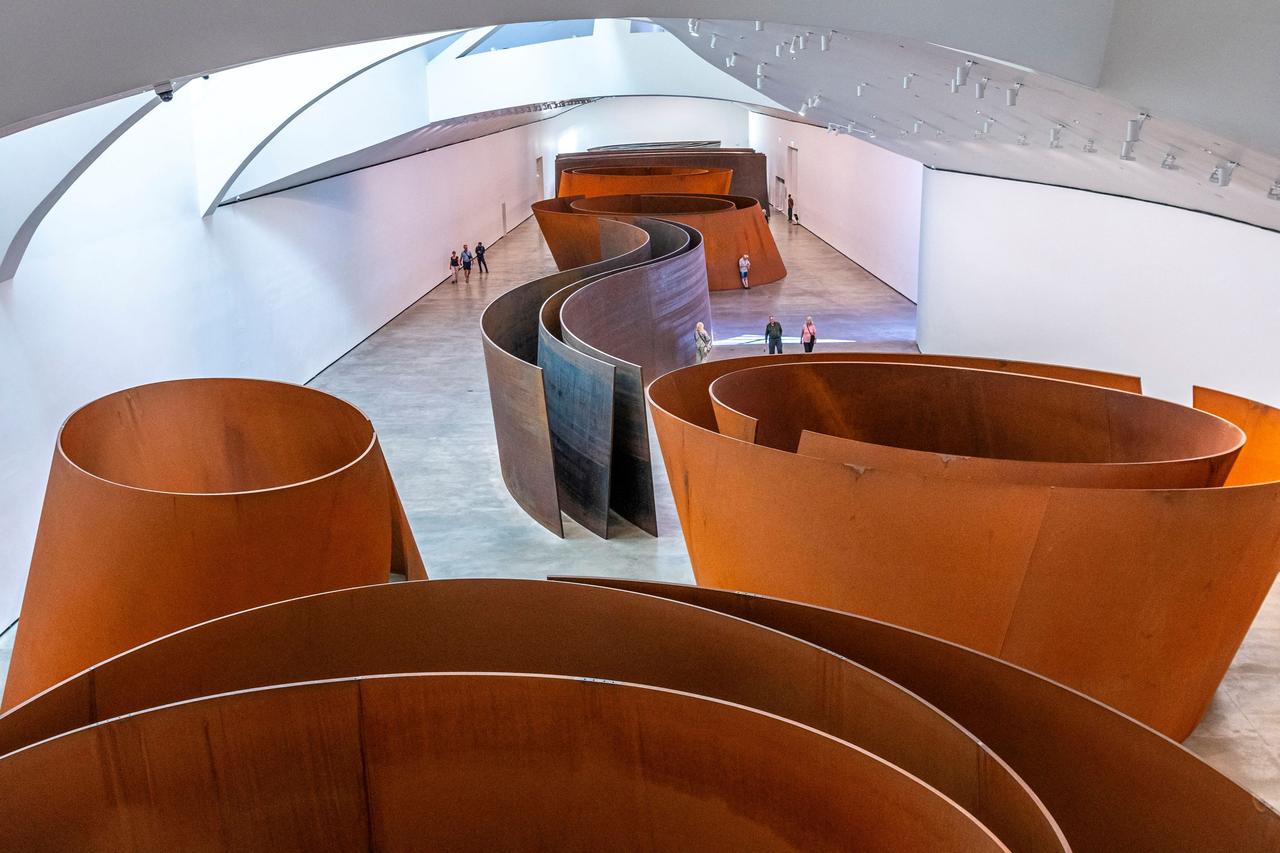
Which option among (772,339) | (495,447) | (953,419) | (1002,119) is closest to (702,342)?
(772,339)

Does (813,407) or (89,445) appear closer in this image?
(89,445)

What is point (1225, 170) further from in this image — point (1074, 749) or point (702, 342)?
point (702, 342)

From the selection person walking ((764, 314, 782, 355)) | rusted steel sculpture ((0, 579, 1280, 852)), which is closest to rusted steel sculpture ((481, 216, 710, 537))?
person walking ((764, 314, 782, 355))

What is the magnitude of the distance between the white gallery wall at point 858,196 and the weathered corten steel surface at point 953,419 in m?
14.3

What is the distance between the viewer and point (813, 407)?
37.0 feet

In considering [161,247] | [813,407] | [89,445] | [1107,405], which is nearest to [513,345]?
[161,247]

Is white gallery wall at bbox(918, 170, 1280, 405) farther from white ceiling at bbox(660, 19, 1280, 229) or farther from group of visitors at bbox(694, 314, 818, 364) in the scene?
group of visitors at bbox(694, 314, 818, 364)

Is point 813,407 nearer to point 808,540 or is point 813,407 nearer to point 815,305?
point 808,540

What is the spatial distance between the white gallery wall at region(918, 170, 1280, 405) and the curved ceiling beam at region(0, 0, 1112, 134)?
4.91 metres

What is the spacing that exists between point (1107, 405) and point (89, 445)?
9.01 m

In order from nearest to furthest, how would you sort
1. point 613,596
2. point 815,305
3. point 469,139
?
point 613,596, point 815,305, point 469,139

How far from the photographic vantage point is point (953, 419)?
1099 centimetres

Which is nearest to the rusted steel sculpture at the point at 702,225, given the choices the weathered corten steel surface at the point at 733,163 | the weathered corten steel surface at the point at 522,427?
the weathered corten steel surface at the point at 733,163

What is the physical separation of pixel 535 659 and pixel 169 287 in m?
11.3
